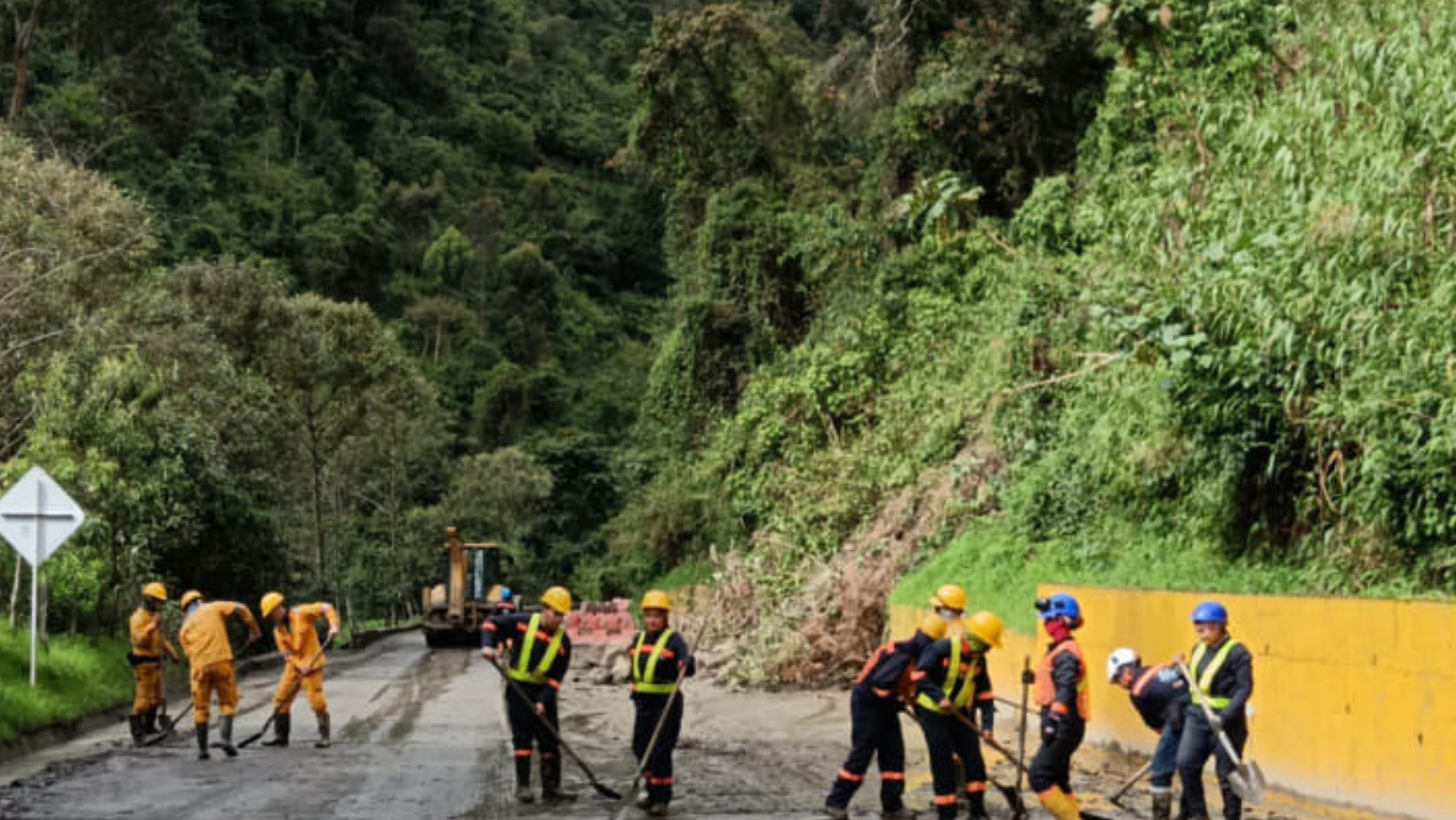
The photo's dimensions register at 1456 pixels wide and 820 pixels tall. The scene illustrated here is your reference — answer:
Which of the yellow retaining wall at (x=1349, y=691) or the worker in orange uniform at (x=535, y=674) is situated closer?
the yellow retaining wall at (x=1349, y=691)

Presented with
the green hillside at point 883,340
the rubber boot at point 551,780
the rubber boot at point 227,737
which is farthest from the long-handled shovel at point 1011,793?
the rubber boot at point 227,737

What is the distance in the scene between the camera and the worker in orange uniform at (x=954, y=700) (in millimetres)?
12555

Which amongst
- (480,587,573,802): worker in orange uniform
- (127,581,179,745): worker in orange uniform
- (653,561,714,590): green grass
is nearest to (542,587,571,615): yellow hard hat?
(480,587,573,802): worker in orange uniform

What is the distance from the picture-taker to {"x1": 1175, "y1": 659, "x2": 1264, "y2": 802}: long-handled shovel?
1128cm

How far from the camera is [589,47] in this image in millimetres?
119875

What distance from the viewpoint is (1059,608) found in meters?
12.5

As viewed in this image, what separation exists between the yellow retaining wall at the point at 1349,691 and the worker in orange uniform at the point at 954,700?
93.2 inches

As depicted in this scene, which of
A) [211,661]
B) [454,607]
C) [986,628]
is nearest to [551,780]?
[986,628]

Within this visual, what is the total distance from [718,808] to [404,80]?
99.4 m

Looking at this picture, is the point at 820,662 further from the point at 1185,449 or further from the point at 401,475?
the point at 401,475

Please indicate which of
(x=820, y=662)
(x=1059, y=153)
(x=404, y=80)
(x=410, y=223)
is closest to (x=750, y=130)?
(x=1059, y=153)

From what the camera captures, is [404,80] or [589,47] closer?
[404,80]

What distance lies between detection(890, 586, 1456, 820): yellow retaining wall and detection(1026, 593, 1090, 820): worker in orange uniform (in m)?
1.92

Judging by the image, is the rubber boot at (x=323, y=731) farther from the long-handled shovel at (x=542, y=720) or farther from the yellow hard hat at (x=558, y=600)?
the yellow hard hat at (x=558, y=600)
